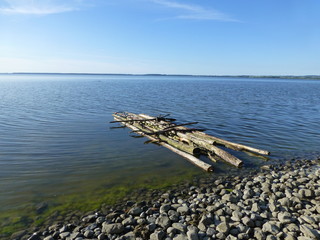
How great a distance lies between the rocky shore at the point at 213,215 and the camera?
20.2ft

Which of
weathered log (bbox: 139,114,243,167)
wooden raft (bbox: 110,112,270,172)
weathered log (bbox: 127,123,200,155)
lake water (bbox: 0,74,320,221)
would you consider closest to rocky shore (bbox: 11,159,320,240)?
lake water (bbox: 0,74,320,221)

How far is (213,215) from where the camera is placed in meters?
7.03

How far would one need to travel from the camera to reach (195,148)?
12953 mm

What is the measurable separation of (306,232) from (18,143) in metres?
16.2

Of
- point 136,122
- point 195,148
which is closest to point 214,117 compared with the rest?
point 136,122

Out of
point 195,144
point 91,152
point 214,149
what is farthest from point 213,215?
point 91,152

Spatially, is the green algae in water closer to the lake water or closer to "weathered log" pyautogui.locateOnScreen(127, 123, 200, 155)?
the lake water

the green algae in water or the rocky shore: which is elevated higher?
the rocky shore

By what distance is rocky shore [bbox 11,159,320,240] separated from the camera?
6.16m

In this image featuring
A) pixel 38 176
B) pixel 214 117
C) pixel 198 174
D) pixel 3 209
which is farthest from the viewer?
pixel 214 117

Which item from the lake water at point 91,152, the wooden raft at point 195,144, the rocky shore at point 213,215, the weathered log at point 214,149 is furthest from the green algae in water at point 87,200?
the weathered log at point 214,149

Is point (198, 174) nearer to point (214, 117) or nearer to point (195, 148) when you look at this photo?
point (195, 148)

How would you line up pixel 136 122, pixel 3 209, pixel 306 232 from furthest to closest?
1. pixel 136 122
2. pixel 3 209
3. pixel 306 232

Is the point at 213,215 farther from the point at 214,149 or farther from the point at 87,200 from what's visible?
the point at 214,149
